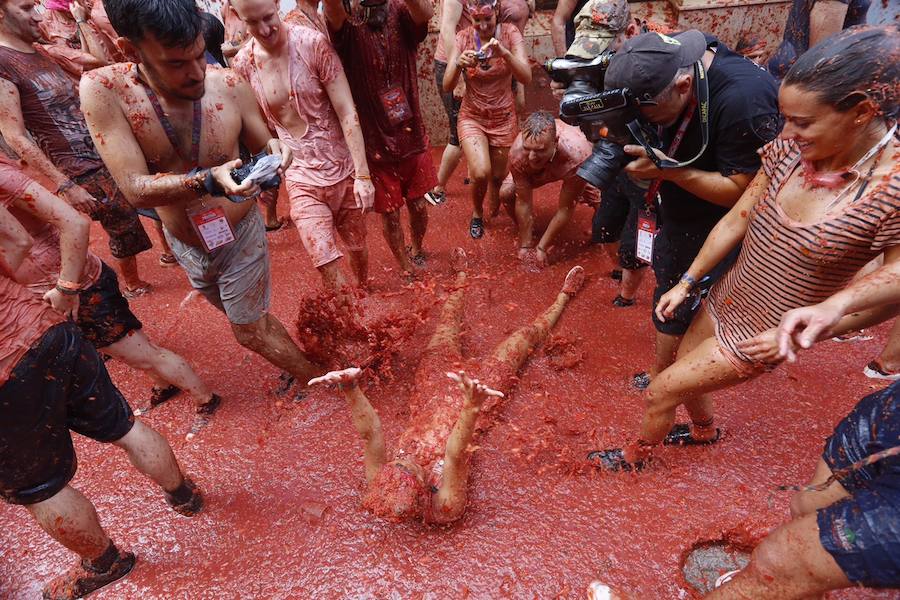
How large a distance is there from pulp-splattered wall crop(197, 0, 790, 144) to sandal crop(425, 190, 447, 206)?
1878 mm

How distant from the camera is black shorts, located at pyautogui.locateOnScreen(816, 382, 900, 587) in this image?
1.16 metres

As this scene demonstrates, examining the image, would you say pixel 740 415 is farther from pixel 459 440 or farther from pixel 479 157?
pixel 479 157

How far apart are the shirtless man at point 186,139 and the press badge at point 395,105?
3.77ft

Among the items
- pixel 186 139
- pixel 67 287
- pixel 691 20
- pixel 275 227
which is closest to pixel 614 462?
pixel 186 139

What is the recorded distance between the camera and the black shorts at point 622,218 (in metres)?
2.95

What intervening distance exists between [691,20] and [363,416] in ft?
19.7

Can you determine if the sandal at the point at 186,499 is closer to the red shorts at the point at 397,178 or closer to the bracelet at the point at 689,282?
the red shorts at the point at 397,178

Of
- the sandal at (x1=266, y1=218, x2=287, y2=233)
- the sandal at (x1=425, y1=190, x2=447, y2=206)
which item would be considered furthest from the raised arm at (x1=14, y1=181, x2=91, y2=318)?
the sandal at (x1=425, y1=190, x2=447, y2=206)

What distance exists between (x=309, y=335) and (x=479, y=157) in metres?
2.03

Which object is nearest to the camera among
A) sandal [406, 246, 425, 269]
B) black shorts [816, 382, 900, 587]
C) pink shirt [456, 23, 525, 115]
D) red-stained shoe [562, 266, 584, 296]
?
black shorts [816, 382, 900, 587]

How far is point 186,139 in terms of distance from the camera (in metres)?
2.11

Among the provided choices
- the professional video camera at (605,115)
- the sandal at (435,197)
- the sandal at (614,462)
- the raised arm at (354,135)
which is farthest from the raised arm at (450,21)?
the sandal at (614,462)

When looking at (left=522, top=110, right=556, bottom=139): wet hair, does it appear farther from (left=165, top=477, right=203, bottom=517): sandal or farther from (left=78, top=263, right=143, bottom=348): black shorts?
(left=165, top=477, right=203, bottom=517): sandal

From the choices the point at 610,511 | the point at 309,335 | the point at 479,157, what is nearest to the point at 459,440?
the point at 610,511
